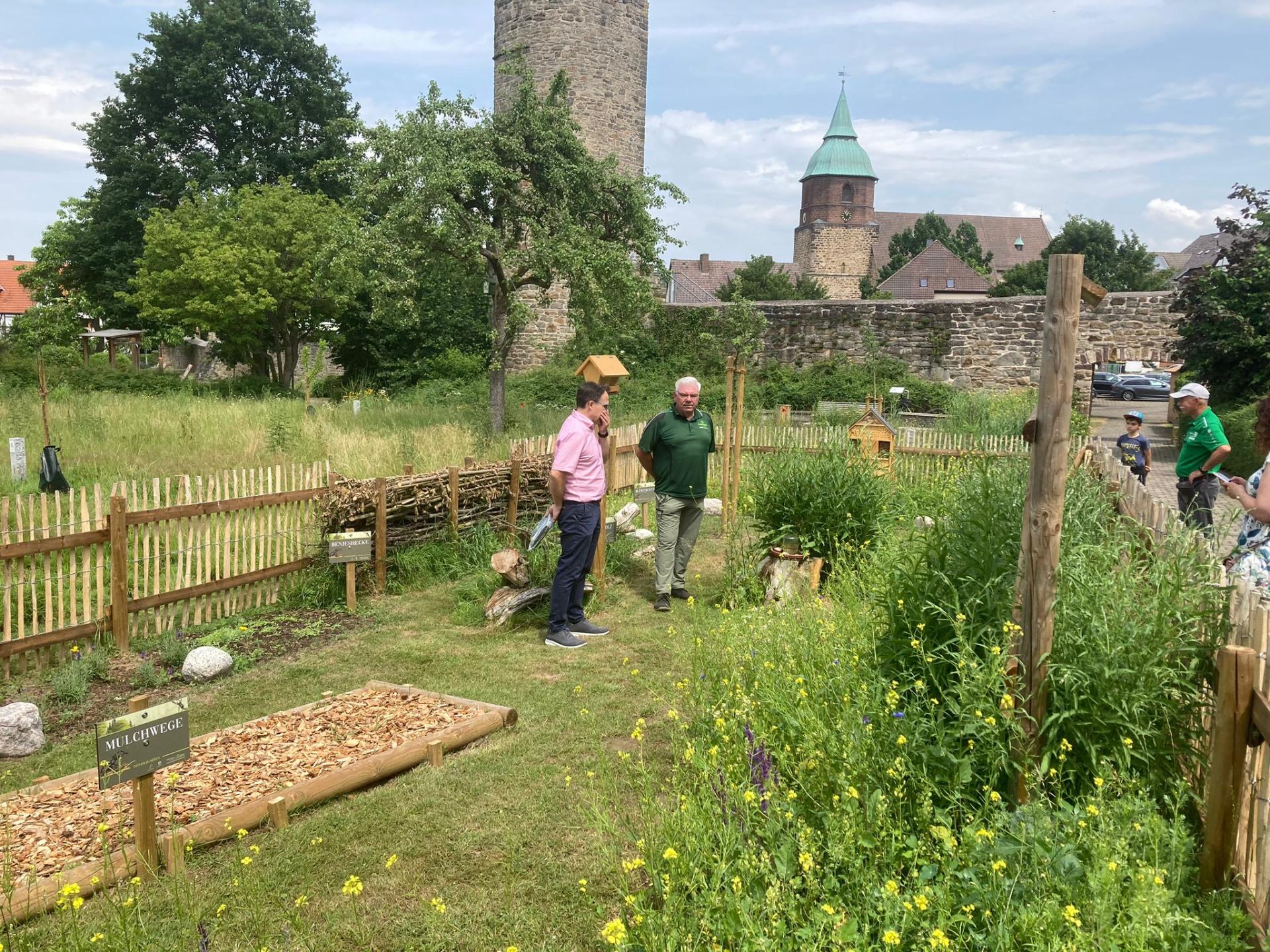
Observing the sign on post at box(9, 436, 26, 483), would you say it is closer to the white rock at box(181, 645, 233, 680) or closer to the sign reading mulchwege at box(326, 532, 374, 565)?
the sign reading mulchwege at box(326, 532, 374, 565)

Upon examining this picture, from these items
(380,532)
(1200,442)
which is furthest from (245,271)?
(1200,442)

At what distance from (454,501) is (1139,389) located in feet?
114

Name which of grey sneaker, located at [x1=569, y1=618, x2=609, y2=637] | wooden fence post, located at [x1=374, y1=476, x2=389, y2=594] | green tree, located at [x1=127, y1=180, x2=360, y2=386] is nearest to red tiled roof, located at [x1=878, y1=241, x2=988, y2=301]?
green tree, located at [x1=127, y1=180, x2=360, y2=386]

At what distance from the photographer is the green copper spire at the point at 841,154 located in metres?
74.6

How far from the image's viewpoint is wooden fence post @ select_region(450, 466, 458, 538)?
26.5 feet

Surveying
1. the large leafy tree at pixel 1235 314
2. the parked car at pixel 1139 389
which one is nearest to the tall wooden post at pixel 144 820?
the large leafy tree at pixel 1235 314

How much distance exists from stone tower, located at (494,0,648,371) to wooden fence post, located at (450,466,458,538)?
15.3 metres

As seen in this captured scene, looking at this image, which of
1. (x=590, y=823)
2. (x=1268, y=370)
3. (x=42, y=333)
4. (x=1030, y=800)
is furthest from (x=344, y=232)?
(x=42, y=333)

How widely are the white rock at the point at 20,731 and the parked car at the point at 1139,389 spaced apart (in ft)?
125

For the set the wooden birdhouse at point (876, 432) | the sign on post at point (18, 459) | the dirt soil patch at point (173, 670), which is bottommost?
the dirt soil patch at point (173, 670)

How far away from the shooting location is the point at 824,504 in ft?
23.4

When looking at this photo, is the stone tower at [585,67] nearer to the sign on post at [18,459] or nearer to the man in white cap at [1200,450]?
the sign on post at [18,459]

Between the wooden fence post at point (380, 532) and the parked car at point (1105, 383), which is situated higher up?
the parked car at point (1105, 383)

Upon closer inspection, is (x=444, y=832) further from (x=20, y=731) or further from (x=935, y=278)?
(x=935, y=278)
